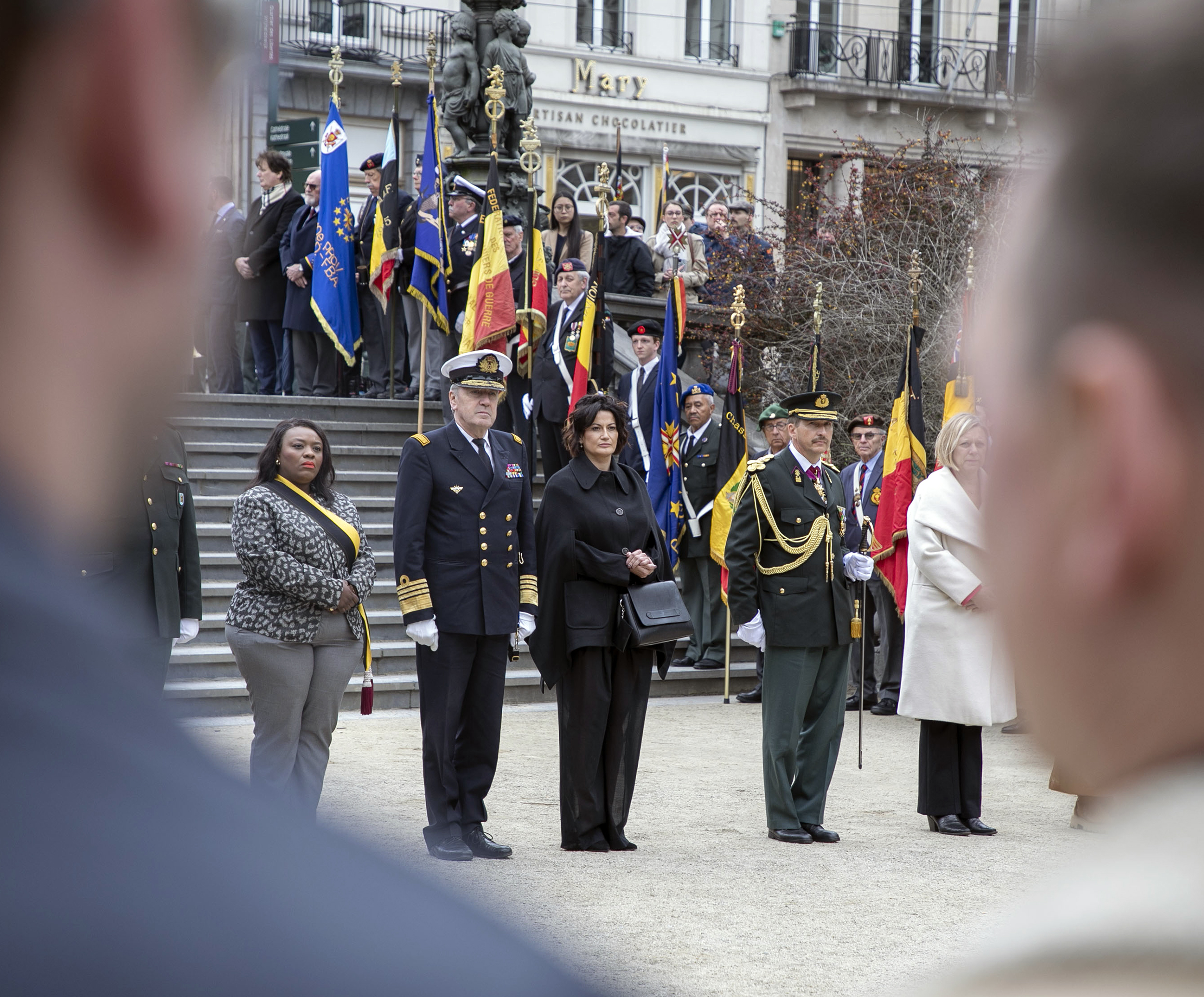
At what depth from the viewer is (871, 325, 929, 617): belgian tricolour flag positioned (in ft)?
34.9

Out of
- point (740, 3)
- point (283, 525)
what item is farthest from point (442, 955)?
point (740, 3)

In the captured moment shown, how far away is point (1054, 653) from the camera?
0.62 meters

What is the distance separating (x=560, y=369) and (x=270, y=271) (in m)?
3.13

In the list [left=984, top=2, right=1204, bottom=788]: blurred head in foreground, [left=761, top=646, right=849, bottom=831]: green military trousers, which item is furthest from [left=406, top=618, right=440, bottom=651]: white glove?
[left=984, top=2, right=1204, bottom=788]: blurred head in foreground

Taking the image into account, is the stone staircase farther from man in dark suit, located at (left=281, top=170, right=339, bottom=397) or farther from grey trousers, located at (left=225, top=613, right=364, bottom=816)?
grey trousers, located at (left=225, top=613, right=364, bottom=816)

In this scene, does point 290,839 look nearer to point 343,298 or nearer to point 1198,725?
point 1198,725

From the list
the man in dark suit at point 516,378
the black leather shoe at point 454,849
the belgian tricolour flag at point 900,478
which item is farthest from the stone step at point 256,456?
the black leather shoe at point 454,849

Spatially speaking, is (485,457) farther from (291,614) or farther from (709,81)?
(709,81)

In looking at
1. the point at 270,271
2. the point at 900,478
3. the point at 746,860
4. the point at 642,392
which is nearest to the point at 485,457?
the point at 746,860

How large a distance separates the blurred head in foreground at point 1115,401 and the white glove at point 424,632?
20.6ft

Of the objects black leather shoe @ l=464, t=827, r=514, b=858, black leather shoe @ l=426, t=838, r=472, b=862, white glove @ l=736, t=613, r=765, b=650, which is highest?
white glove @ l=736, t=613, r=765, b=650

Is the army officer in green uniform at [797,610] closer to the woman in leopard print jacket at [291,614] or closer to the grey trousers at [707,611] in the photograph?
the woman in leopard print jacket at [291,614]

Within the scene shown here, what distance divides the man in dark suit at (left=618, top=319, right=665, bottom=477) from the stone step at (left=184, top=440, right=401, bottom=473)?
6.45 feet

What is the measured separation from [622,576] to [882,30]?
84.8ft
